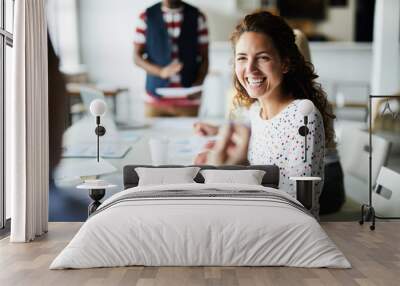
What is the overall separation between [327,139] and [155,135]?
1.74m

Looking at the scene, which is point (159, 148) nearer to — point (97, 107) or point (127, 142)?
point (127, 142)

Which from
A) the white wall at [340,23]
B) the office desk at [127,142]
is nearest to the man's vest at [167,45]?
the office desk at [127,142]

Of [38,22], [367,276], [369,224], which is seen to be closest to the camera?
[367,276]

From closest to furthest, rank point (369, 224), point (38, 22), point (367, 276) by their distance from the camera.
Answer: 1. point (367, 276)
2. point (38, 22)
3. point (369, 224)

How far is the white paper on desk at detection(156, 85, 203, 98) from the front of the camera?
23.2 feet

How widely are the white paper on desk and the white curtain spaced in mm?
1360

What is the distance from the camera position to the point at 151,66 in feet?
23.3

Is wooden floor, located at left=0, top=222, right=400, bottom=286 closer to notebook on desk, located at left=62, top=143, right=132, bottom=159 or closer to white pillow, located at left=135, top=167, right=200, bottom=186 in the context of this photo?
white pillow, located at left=135, top=167, right=200, bottom=186

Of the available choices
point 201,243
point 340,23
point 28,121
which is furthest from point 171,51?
point 201,243

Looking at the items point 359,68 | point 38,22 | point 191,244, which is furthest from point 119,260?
point 359,68

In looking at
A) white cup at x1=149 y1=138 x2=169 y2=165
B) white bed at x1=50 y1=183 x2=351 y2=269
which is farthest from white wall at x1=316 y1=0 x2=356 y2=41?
white bed at x1=50 y1=183 x2=351 y2=269

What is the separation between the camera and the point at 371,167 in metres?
7.03

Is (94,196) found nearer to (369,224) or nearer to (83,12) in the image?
(83,12)

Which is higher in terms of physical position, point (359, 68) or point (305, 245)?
point (359, 68)
